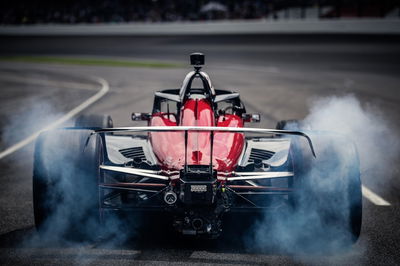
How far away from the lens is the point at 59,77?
21969mm

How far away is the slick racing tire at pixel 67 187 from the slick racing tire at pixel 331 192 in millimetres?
1693

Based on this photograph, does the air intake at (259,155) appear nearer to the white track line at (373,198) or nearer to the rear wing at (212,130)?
the rear wing at (212,130)

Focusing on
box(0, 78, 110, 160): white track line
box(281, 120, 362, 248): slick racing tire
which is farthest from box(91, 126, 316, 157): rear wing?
box(0, 78, 110, 160): white track line

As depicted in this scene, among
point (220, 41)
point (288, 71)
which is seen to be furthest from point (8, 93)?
point (220, 41)

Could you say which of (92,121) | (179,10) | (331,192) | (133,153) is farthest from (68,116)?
(179,10)

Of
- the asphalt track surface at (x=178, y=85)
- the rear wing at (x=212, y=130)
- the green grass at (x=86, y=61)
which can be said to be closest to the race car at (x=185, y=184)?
the rear wing at (x=212, y=130)

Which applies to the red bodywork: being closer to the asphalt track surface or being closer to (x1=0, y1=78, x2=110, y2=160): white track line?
the asphalt track surface

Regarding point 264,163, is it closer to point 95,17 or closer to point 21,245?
point 21,245

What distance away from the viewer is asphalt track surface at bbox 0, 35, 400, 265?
189 inches

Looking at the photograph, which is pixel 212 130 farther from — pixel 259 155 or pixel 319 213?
pixel 259 155

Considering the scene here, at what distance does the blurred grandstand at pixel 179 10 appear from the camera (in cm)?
3922

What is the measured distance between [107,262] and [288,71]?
18.8 metres

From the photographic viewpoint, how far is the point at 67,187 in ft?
16.2

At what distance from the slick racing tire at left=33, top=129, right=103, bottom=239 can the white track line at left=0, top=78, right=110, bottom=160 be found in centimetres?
382
